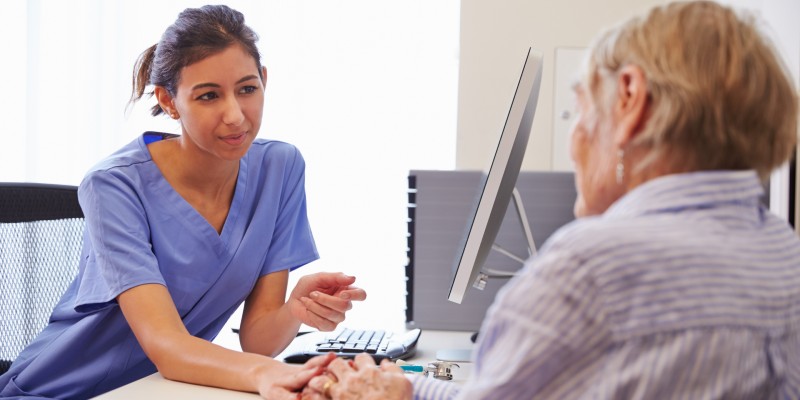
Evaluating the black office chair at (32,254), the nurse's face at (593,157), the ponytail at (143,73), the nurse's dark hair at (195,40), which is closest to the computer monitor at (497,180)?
the nurse's face at (593,157)

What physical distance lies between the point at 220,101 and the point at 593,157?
34.0 inches

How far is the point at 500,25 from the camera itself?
2.49 meters

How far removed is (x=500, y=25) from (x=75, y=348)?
1581mm

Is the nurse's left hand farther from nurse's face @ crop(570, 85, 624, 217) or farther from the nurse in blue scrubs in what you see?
nurse's face @ crop(570, 85, 624, 217)

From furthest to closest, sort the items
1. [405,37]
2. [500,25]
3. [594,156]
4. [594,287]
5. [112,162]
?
[405,37]
[500,25]
[112,162]
[594,156]
[594,287]

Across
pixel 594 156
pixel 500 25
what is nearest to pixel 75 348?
pixel 594 156

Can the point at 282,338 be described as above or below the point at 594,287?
below

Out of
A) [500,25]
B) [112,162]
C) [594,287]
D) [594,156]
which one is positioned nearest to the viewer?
[594,287]

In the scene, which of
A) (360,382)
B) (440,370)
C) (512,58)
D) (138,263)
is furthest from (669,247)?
(512,58)

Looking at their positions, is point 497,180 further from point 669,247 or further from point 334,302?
point 669,247

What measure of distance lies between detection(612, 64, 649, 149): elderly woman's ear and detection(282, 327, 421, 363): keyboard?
2.66ft

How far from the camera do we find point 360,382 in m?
1.04

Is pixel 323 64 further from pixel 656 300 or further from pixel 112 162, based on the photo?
pixel 656 300

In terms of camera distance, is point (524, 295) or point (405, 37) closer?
point (524, 295)
